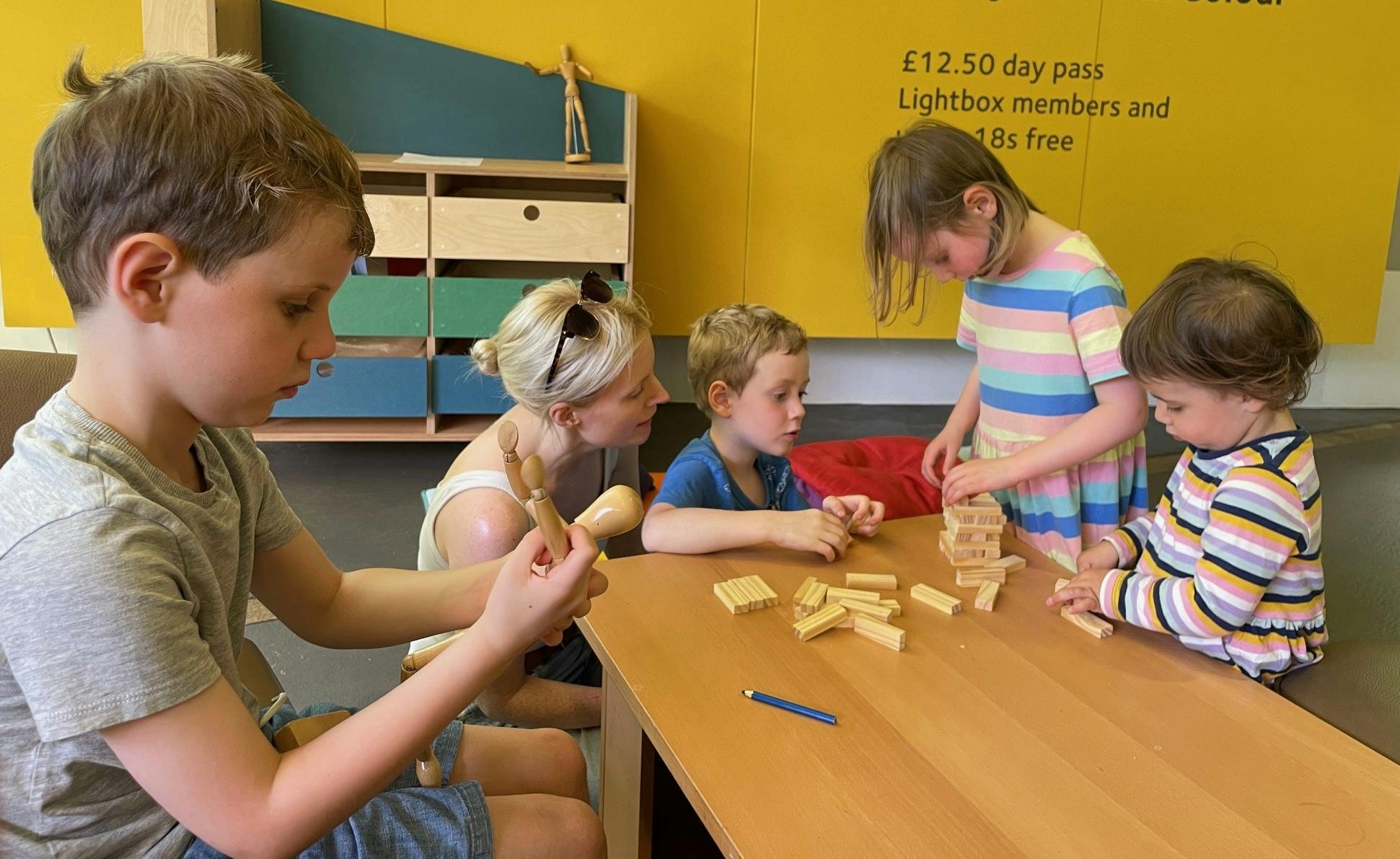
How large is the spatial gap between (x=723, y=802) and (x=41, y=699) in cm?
61

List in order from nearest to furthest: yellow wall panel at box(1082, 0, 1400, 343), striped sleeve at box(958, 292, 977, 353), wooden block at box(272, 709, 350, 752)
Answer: wooden block at box(272, 709, 350, 752) → striped sleeve at box(958, 292, 977, 353) → yellow wall panel at box(1082, 0, 1400, 343)

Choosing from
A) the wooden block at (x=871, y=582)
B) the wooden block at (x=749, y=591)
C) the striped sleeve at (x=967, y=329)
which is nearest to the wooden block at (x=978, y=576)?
the wooden block at (x=871, y=582)

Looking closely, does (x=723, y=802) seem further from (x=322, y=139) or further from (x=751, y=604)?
(x=322, y=139)

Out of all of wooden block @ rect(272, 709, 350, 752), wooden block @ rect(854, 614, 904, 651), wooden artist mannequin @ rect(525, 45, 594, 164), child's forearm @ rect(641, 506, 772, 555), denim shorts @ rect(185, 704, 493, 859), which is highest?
wooden artist mannequin @ rect(525, 45, 594, 164)

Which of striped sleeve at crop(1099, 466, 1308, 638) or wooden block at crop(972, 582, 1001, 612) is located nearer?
striped sleeve at crop(1099, 466, 1308, 638)

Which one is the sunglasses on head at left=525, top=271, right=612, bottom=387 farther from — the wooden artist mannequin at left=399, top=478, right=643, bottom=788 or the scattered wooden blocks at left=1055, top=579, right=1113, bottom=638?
the scattered wooden blocks at left=1055, top=579, right=1113, bottom=638

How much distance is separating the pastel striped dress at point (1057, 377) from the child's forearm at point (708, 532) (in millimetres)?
702

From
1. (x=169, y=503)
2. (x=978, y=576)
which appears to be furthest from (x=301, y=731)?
(x=978, y=576)

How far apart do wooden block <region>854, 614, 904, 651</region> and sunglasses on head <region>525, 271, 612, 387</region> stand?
710 mm

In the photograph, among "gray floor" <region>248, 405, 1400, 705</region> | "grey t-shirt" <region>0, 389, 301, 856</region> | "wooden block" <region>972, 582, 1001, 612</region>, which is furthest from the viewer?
"gray floor" <region>248, 405, 1400, 705</region>

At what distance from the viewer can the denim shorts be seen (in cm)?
107

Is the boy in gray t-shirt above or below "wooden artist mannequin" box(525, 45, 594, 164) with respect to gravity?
below

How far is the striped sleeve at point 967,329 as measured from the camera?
2.26m

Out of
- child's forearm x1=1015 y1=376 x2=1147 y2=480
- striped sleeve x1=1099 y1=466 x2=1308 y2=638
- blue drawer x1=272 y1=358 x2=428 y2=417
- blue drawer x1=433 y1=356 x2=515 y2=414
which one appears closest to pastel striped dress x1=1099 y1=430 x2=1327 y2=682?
striped sleeve x1=1099 y1=466 x2=1308 y2=638
